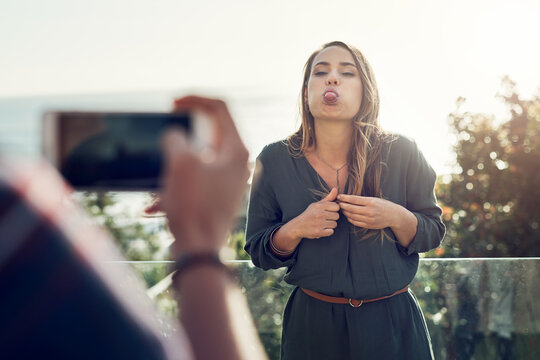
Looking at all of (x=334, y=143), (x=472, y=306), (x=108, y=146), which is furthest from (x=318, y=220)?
(x=472, y=306)

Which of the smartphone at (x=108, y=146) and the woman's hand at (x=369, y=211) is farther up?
the smartphone at (x=108, y=146)

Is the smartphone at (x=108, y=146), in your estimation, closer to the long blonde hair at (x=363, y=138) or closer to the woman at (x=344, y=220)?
the woman at (x=344, y=220)

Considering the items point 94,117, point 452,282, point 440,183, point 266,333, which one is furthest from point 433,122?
point 94,117

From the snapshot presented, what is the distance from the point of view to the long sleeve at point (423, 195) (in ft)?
5.99

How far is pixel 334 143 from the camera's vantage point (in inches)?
77.8

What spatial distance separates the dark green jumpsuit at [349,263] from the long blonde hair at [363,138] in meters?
0.04

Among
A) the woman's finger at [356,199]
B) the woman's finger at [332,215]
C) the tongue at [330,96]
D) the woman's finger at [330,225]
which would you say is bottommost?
the woman's finger at [330,225]

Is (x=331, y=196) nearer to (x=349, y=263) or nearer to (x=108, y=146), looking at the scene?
(x=349, y=263)

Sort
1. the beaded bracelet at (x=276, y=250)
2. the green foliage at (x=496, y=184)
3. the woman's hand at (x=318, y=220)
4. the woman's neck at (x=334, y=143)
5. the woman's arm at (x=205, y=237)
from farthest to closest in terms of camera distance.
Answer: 1. the green foliage at (x=496, y=184)
2. the woman's neck at (x=334, y=143)
3. the beaded bracelet at (x=276, y=250)
4. the woman's hand at (x=318, y=220)
5. the woman's arm at (x=205, y=237)

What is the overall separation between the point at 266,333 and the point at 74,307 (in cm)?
262

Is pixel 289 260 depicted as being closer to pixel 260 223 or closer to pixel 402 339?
pixel 260 223

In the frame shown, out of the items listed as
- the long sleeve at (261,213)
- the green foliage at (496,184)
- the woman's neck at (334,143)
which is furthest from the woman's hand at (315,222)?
the green foliage at (496,184)

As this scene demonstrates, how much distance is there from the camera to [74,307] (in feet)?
1.61

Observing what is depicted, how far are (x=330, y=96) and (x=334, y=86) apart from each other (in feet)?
0.13
